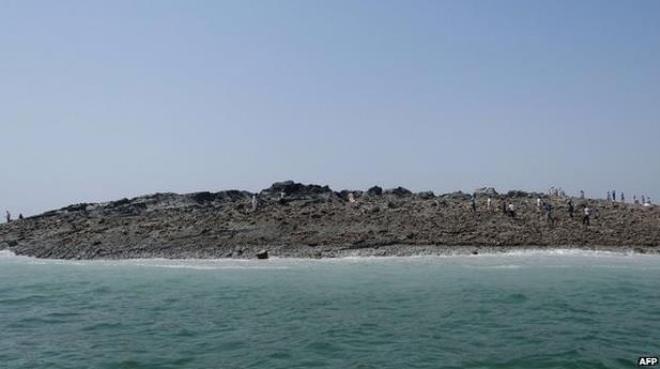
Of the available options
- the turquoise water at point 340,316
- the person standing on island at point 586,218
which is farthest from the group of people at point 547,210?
the turquoise water at point 340,316

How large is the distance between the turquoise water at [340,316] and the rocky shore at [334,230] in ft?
20.3

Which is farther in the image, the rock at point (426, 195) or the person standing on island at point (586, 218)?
the rock at point (426, 195)

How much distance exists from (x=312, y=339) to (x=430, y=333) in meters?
3.52

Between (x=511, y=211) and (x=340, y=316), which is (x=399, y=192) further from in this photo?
(x=340, y=316)

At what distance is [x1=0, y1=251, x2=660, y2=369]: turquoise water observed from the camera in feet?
52.6

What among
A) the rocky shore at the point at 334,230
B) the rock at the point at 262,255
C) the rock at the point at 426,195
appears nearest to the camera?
the rock at the point at 262,255

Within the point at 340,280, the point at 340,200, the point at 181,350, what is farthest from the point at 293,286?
the point at 340,200

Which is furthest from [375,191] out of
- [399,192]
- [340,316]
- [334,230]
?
[340,316]

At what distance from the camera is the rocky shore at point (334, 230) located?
44.7 metres

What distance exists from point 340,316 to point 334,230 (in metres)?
26.6

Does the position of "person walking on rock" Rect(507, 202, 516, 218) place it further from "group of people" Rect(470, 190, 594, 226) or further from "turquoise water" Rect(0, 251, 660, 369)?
"turquoise water" Rect(0, 251, 660, 369)

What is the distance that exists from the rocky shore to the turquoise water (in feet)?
20.3

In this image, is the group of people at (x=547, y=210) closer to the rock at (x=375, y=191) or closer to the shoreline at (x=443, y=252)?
the shoreline at (x=443, y=252)

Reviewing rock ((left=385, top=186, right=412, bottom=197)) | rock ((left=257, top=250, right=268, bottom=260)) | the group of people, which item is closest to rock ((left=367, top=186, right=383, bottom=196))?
rock ((left=385, top=186, right=412, bottom=197))
